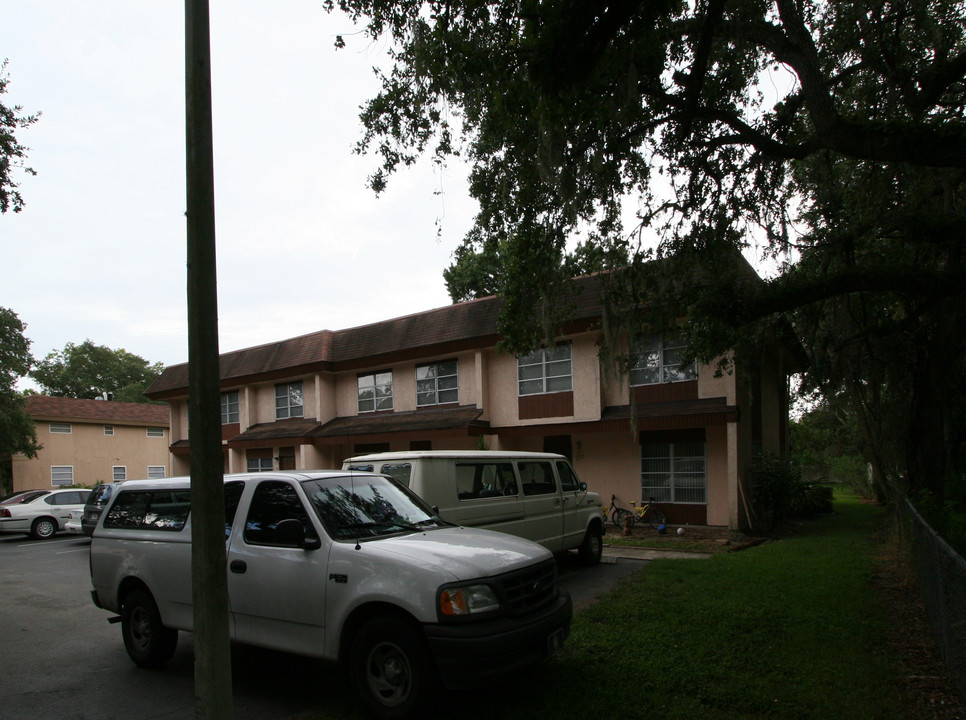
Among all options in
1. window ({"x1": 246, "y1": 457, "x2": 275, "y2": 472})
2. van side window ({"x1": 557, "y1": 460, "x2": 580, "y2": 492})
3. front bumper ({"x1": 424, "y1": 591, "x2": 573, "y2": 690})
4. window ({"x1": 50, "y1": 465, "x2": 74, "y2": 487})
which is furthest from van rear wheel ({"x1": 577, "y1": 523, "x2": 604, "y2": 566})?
window ({"x1": 50, "y1": 465, "x2": 74, "y2": 487})

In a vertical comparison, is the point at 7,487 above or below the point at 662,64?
below

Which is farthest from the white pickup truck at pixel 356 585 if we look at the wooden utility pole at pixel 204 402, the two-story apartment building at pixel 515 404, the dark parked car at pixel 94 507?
the dark parked car at pixel 94 507

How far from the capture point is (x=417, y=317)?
22.9 m

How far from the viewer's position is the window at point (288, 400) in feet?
89.6

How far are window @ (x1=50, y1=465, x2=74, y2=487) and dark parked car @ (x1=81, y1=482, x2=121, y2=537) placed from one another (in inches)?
877

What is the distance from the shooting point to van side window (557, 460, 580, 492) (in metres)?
11.5

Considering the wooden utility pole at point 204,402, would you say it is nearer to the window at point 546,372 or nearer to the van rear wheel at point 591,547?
the van rear wheel at point 591,547

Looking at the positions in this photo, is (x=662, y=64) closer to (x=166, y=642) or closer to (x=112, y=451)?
(x=166, y=642)

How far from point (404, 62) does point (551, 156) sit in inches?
115

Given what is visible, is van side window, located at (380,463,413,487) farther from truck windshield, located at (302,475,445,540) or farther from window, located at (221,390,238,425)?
window, located at (221,390,238,425)

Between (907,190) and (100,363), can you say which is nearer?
(907,190)

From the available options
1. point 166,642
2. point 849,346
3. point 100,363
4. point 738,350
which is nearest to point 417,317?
point 738,350

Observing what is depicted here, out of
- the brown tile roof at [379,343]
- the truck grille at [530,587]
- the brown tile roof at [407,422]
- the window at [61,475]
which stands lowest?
the window at [61,475]

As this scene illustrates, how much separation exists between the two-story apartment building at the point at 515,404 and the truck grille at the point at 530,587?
24.7 feet
